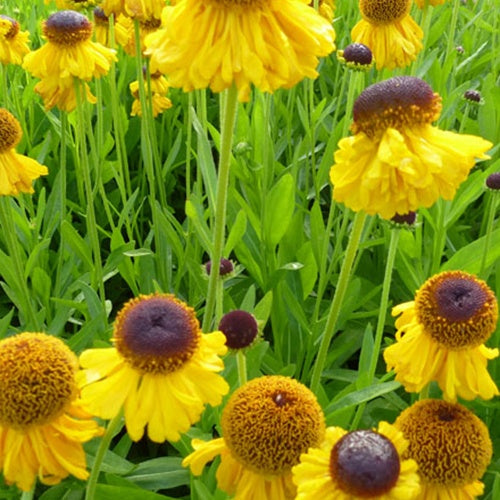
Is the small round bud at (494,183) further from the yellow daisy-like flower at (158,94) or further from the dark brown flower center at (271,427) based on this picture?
the yellow daisy-like flower at (158,94)

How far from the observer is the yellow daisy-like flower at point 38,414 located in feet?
2.92

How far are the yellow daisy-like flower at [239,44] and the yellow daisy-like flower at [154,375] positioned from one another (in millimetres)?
282

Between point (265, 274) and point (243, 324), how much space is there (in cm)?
77

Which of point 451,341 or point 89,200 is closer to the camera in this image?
point 451,341

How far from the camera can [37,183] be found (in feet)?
8.08

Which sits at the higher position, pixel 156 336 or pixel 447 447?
pixel 156 336

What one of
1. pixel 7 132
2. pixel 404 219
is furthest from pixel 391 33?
pixel 7 132

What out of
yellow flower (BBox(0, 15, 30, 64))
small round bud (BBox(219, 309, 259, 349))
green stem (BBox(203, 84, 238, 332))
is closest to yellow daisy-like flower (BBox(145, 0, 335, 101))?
green stem (BBox(203, 84, 238, 332))

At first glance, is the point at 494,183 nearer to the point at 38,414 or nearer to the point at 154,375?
the point at 154,375

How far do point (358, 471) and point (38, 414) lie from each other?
1.22 ft

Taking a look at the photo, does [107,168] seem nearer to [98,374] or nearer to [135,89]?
[135,89]

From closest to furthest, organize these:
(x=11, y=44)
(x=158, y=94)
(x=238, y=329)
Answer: (x=238, y=329)
(x=11, y=44)
(x=158, y=94)

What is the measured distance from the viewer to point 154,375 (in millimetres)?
897

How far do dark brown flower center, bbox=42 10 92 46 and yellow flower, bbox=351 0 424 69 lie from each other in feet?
2.17
